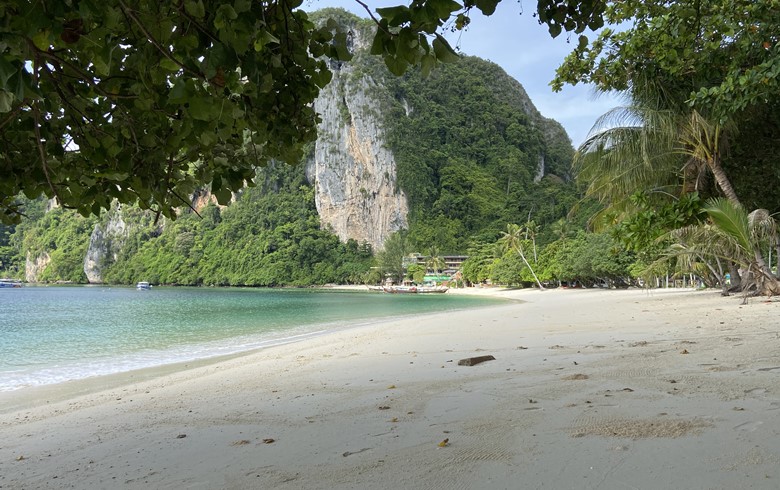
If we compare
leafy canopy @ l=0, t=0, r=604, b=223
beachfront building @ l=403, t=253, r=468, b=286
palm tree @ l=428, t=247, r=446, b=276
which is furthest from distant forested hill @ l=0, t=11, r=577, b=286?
leafy canopy @ l=0, t=0, r=604, b=223

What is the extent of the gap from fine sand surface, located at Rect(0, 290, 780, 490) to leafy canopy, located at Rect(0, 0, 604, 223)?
5.27 ft

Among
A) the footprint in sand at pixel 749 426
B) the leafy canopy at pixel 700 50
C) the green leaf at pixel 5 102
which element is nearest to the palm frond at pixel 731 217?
the leafy canopy at pixel 700 50

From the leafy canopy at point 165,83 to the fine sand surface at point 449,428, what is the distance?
→ 1607 mm

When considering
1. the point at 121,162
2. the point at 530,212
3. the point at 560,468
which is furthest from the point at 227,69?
the point at 530,212

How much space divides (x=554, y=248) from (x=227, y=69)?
2487 inches

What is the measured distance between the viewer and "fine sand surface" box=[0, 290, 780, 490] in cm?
238

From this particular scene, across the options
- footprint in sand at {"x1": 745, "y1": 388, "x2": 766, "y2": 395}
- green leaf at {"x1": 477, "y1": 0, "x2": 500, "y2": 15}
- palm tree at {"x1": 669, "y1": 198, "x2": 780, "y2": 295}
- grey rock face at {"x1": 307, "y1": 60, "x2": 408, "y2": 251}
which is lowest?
footprint in sand at {"x1": 745, "y1": 388, "x2": 766, "y2": 395}

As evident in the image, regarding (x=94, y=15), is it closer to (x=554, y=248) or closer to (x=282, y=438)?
(x=282, y=438)

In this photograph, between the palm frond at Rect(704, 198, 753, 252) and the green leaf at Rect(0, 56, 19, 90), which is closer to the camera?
the green leaf at Rect(0, 56, 19, 90)

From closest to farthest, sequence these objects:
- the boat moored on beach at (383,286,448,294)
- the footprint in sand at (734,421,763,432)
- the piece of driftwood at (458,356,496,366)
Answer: the footprint in sand at (734,421,763,432) → the piece of driftwood at (458,356,496,366) → the boat moored on beach at (383,286,448,294)

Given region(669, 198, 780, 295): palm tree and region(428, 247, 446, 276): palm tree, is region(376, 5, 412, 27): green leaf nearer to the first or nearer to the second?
region(669, 198, 780, 295): palm tree

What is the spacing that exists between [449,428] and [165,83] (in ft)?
8.39

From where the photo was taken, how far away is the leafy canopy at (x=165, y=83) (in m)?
1.41

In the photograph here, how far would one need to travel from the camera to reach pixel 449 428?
3217 millimetres
